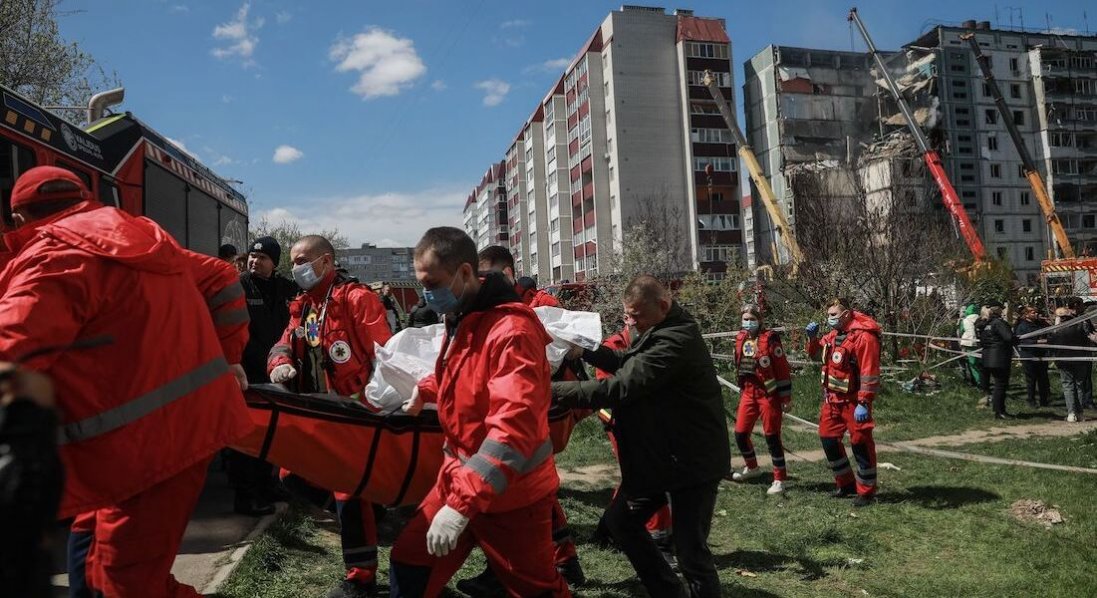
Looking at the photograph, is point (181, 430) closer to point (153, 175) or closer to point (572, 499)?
point (572, 499)

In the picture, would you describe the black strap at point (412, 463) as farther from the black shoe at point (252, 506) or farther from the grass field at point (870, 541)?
the black shoe at point (252, 506)

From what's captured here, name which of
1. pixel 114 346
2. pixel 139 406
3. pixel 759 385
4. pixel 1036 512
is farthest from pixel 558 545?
pixel 1036 512

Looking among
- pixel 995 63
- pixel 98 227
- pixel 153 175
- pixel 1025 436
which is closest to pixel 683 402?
pixel 98 227

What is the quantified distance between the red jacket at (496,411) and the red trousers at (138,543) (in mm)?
949

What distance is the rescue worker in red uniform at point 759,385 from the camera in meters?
8.31

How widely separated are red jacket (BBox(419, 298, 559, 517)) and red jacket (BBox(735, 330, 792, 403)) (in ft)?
19.1

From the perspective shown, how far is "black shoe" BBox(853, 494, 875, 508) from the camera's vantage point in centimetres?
740

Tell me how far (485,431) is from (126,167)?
20.5 feet

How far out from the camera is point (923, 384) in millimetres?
15828

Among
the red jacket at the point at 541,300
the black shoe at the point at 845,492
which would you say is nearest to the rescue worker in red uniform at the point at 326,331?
the red jacket at the point at 541,300

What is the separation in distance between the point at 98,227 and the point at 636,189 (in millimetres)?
58730

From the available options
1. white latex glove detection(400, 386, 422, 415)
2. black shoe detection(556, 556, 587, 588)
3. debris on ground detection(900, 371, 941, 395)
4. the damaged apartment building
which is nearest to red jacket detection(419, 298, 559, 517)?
white latex glove detection(400, 386, 422, 415)

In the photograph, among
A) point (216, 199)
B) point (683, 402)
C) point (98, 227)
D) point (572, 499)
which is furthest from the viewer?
point (216, 199)

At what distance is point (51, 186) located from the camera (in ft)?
8.86
